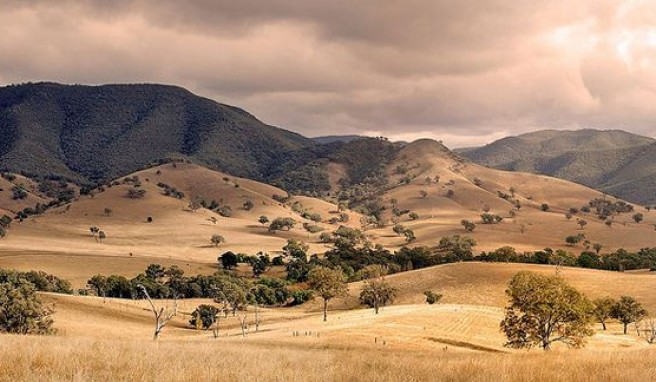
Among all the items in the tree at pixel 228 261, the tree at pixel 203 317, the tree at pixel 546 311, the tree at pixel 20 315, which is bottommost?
the tree at pixel 203 317

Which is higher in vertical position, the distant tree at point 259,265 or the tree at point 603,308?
the distant tree at point 259,265

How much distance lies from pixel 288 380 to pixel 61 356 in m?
5.74

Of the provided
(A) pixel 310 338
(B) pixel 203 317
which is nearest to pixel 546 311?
(A) pixel 310 338

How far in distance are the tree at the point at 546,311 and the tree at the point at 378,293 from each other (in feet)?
176

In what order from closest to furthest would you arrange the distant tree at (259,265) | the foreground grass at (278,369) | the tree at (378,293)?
the foreground grass at (278,369), the tree at (378,293), the distant tree at (259,265)

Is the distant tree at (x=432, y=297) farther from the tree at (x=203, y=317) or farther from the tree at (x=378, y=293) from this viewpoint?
the tree at (x=203, y=317)

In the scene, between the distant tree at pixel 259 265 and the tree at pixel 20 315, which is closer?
the tree at pixel 20 315

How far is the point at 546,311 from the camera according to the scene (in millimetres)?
51938

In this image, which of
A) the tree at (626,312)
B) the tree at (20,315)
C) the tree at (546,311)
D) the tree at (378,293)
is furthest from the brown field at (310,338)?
the tree at (626,312)

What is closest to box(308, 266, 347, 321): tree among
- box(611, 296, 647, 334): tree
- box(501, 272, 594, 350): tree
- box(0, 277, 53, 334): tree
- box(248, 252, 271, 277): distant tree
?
box(0, 277, 53, 334): tree

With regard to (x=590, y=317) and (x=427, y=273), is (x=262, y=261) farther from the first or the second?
(x=590, y=317)

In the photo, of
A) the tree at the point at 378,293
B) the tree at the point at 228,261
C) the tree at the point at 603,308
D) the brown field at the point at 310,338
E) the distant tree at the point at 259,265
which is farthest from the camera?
the tree at the point at 228,261

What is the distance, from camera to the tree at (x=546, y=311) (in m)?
52.1

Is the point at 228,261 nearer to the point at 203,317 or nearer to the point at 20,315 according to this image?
the point at 203,317
